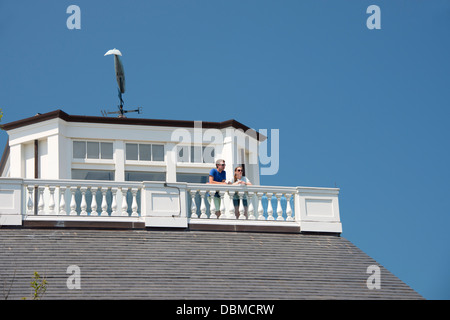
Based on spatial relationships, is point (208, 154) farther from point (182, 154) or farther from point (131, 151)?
point (131, 151)

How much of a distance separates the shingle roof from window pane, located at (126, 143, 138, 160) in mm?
6159

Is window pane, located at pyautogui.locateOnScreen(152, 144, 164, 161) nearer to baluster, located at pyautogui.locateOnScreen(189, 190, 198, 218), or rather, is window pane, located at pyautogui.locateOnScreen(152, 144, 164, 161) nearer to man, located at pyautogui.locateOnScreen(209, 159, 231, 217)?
man, located at pyautogui.locateOnScreen(209, 159, 231, 217)

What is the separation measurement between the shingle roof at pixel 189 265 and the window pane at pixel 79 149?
6.08m

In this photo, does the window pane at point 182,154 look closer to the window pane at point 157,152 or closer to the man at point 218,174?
the window pane at point 157,152

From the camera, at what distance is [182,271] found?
17297 millimetres

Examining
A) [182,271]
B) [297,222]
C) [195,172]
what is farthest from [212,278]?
[195,172]

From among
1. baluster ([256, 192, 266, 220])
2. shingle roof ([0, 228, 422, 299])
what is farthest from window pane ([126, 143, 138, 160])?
shingle roof ([0, 228, 422, 299])

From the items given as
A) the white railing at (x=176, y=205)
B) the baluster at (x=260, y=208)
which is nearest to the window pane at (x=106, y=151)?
the white railing at (x=176, y=205)

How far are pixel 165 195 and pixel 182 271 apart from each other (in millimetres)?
2166

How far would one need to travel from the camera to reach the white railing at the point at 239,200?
1938 centimetres

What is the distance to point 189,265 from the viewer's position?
57.7 ft

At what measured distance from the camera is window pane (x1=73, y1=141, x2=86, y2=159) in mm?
24141
